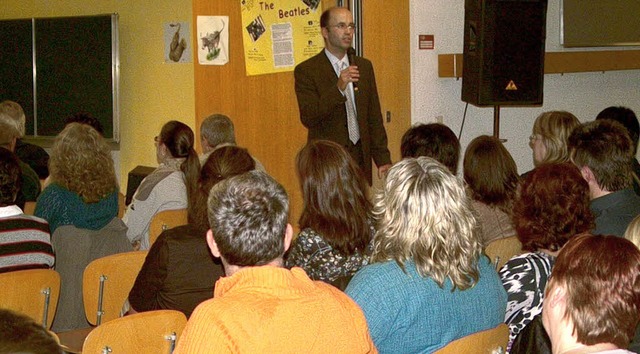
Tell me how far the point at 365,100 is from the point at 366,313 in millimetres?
3369

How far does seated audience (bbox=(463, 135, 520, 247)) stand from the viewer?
4.14 metres

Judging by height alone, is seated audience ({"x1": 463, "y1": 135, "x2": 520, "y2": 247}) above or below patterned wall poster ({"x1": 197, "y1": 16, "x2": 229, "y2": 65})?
below

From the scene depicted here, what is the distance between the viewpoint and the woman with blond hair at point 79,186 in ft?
14.2

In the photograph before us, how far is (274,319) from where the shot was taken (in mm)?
2092

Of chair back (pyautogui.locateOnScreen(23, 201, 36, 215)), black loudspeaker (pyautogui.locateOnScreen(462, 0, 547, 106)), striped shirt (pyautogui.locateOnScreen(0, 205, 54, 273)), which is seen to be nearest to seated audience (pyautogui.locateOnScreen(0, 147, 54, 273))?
striped shirt (pyautogui.locateOnScreen(0, 205, 54, 273))

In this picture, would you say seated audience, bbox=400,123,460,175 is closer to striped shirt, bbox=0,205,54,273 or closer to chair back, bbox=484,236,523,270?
chair back, bbox=484,236,523,270

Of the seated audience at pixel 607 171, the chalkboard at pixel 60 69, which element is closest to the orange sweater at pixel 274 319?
the seated audience at pixel 607 171

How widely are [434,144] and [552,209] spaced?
1.39 meters

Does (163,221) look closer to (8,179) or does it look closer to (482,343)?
(8,179)

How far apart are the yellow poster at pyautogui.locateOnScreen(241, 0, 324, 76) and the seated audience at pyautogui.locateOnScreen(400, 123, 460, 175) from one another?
2.44 metres

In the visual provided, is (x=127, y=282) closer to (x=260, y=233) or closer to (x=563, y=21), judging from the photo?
(x=260, y=233)

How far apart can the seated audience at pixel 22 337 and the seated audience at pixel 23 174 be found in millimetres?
3692

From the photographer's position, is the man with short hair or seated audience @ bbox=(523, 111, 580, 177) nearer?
the man with short hair

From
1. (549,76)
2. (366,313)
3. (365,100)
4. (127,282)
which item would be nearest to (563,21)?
(549,76)
